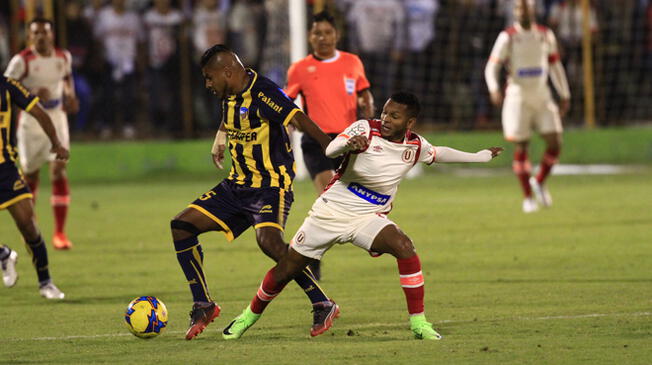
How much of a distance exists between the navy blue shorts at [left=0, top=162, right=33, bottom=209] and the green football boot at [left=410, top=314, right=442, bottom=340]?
375 centimetres

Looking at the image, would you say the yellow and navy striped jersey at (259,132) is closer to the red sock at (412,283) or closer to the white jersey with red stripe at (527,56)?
the red sock at (412,283)

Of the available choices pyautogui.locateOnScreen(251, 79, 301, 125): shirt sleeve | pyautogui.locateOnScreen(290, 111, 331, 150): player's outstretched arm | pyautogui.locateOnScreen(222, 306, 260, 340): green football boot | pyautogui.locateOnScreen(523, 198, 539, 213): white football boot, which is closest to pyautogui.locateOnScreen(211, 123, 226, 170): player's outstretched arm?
pyautogui.locateOnScreen(251, 79, 301, 125): shirt sleeve

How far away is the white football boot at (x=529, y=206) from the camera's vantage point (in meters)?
15.7

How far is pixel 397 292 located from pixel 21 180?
3030mm

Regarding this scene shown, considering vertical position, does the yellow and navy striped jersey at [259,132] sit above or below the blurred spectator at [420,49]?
above

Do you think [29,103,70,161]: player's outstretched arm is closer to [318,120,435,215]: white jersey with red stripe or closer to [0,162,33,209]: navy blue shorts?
[0,162,33,209]: navy blue shorts

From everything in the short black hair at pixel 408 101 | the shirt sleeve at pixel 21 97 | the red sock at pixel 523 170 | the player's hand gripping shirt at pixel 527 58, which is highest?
the short black hair at pixel 408 101

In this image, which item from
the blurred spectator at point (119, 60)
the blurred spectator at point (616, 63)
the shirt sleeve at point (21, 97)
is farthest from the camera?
the blurred spectator at point (616, 63)

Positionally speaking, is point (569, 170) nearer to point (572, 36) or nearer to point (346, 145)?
point (572, 36)

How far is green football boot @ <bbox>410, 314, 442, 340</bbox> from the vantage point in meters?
7.38

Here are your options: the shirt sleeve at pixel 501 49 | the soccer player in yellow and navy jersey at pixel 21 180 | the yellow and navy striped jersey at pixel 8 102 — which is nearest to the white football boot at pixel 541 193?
the shirt sleeve at pixel 501 49

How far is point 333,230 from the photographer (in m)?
7.61

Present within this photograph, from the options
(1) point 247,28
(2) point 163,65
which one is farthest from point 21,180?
(2) point 163,65

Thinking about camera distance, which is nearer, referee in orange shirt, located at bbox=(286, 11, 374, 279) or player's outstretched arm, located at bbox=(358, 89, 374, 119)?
referee in orange shirt, located at bbox=(286, 11, 374, 279)
